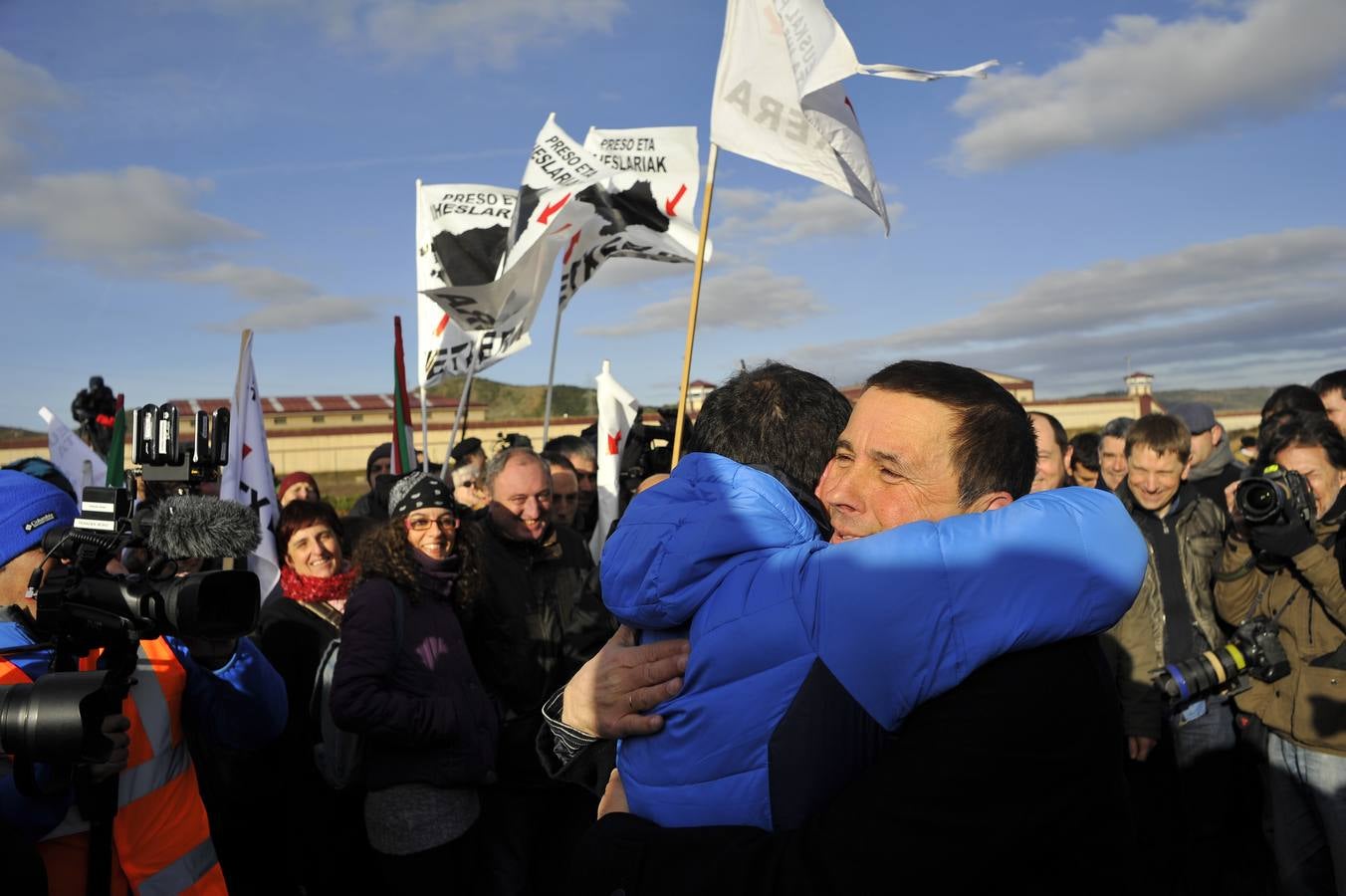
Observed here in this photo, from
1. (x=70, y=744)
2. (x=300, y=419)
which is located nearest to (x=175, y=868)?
(x=70, y=744)

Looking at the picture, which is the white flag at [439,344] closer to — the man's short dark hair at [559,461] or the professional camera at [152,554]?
the man's short dark hair at [559,461]

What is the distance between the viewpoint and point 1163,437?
4.55 metres

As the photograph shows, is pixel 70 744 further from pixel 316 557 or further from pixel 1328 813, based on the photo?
pixel 1328 813

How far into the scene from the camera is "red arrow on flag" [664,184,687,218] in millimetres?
6504

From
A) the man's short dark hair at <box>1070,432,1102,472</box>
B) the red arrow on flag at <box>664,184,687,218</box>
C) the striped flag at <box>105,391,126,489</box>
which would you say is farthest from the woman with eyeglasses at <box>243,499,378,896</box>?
the man's short dark hair at <box>1070,432,1102,472</box>

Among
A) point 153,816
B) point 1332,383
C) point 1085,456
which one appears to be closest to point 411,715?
point 153,816

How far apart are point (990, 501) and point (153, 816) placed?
228 centimetres

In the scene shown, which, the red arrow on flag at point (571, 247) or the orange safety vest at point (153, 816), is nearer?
the orange safety vest at point (153, 816)

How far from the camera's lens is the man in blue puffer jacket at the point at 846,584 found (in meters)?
1.16

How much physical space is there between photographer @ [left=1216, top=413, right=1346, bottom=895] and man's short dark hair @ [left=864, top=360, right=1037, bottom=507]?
2.59 meters

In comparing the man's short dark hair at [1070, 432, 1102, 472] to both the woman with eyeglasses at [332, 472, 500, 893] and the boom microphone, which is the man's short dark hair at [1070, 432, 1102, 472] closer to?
the woman with eyeglasses at [332, 472, 500, 893]

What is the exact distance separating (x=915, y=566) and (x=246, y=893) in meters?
4.40

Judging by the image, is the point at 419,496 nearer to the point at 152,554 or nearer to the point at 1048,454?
the point at 152,554

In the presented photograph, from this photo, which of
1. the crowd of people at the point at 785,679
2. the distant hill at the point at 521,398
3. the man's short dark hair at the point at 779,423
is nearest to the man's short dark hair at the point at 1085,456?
the crowd of people at the point at 785,679
